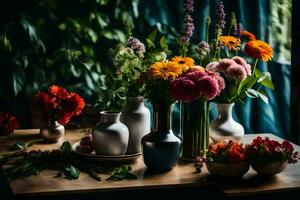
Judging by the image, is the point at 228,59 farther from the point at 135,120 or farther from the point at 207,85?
the point at 135,120

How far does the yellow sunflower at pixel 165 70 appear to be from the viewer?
7.19 feet

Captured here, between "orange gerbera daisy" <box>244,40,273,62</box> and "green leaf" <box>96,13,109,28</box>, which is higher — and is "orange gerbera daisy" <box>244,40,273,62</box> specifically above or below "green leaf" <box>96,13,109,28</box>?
below

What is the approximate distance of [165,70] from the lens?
7.30 ft

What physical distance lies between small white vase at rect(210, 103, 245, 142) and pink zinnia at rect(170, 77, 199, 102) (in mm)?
394

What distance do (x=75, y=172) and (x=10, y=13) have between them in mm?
1608

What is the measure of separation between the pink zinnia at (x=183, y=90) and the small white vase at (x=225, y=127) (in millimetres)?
394

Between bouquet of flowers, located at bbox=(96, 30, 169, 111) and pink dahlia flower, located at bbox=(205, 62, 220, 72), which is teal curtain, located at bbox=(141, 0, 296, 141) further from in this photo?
bouquet of flowers, located at bbox=(96, 30, 169, 111)

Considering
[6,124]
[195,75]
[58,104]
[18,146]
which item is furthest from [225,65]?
[6,124]

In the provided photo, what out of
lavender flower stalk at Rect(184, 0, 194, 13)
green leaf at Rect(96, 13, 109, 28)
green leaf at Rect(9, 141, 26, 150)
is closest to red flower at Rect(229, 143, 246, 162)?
lavender flower stalk at Rect(184, 0, 194, 13)

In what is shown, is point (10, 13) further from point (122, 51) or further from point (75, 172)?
point (75, 172)

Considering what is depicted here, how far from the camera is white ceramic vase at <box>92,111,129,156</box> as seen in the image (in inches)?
88.1

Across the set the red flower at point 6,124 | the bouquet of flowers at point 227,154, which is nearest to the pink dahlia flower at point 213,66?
the bouquet of flowers at point 227,154

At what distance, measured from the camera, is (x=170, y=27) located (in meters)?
3.75

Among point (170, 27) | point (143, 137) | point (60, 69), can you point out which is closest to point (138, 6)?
point (170, 27)
